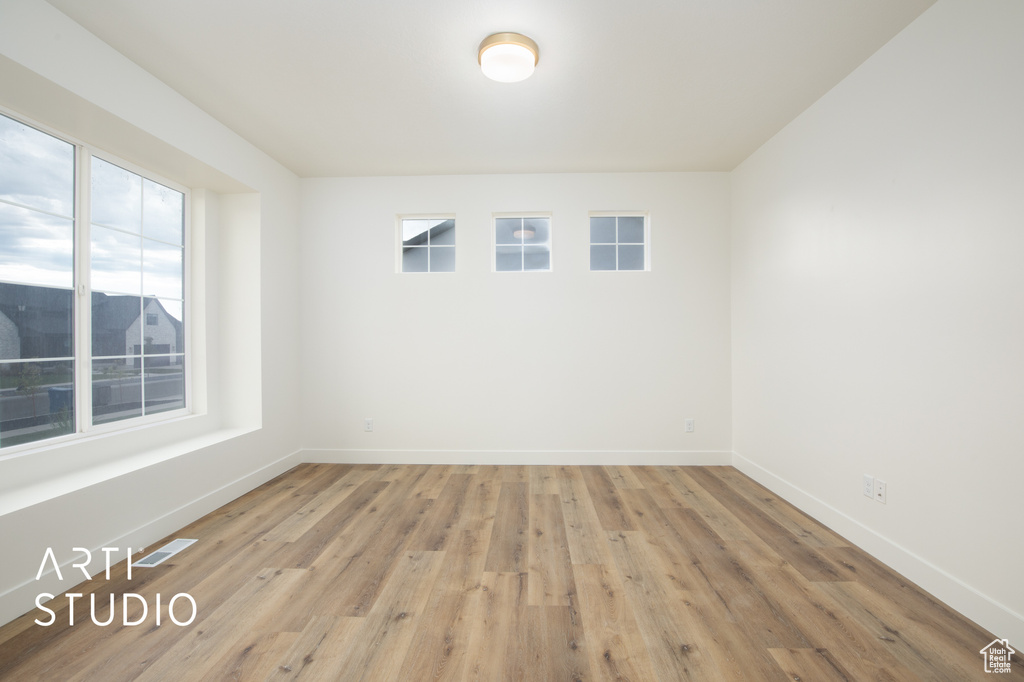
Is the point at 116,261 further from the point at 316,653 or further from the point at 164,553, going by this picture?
the point at 316,653

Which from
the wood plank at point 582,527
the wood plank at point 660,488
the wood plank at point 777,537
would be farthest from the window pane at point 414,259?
the wood plank at point 777,537

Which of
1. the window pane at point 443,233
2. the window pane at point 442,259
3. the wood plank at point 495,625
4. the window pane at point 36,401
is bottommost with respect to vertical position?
the wood plank at point 495,625

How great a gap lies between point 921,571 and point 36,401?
4531 millimetres

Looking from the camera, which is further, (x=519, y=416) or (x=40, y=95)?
(x=519, y=416)

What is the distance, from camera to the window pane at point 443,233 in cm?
403

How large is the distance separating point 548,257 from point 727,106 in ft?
5.91

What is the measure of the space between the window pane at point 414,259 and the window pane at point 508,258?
2.36 feet

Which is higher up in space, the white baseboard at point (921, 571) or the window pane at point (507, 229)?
the window pane at point (507, 229)

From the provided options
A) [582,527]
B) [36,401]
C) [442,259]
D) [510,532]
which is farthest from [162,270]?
[582,527]

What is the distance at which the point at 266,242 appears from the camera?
3.53 metres

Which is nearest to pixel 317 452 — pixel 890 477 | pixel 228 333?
pixel 228 333

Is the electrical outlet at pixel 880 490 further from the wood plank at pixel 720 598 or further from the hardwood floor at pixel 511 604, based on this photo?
the wood plank at pixel 720 598

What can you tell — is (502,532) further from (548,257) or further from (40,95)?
(40,95)

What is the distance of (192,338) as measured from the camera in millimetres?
3246
